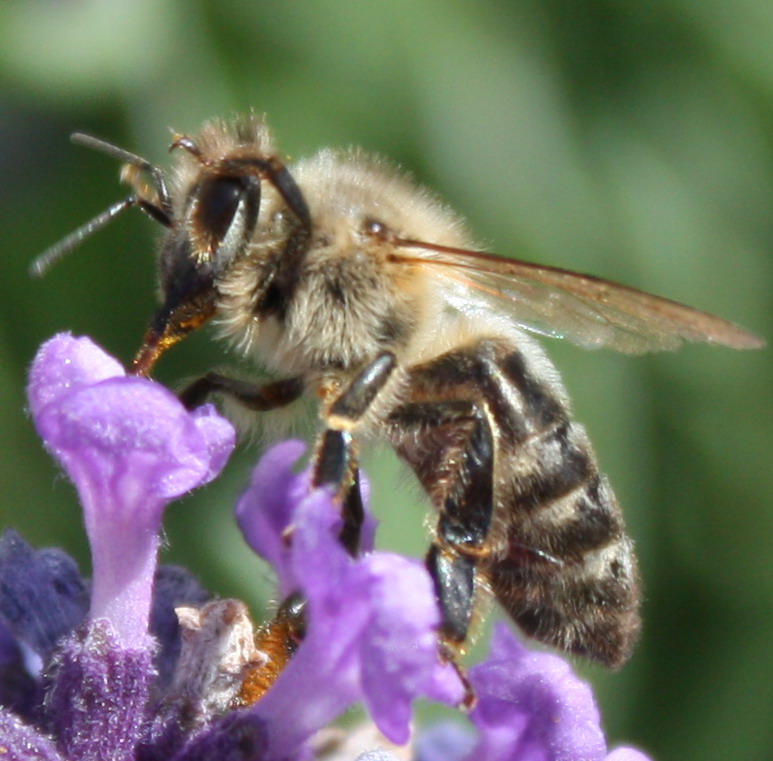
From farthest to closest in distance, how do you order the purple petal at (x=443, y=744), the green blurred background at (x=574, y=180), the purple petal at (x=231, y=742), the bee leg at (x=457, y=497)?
1. the green blurred background at (x=574, y=180)
2. the purple petal at (x=443, y=744)
3. the bee leg at (x=457, y=497)
4. the purple petal at (x=231, y=742)

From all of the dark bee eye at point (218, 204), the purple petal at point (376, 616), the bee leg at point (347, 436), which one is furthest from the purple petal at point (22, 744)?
the dark bee eye at point (218, 204)

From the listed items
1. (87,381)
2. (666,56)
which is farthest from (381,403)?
(666,56)

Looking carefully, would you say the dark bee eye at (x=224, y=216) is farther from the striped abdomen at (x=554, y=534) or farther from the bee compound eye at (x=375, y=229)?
the striped abdomen at (x=554, y=534)

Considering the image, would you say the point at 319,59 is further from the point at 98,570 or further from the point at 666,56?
the point at 98,570

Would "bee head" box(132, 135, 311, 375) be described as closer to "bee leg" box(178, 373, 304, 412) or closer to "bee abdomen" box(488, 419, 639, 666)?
Result: "bee leg" box(178, 373, 304, 412)

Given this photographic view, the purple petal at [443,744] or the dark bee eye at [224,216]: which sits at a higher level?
the dark bee eye at [224,216]

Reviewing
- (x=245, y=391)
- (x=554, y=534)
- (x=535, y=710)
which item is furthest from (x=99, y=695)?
(x=554, y=534)
